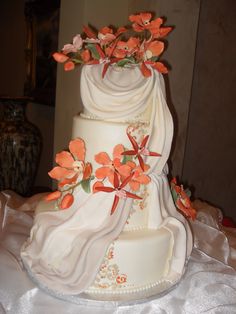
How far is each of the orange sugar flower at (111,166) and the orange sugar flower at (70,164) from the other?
7 cm

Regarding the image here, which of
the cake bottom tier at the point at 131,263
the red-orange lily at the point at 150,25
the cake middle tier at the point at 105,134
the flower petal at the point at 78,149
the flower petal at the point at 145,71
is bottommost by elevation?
the cake bottom tier at the point at 131,263

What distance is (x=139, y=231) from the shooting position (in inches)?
48.3

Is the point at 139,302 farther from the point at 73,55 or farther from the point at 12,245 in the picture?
the point at 73,55

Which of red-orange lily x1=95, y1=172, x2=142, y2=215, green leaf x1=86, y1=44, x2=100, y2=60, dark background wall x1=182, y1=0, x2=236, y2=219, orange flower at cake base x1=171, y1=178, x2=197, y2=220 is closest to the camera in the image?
red-orange lily x1=95, y1=172, x2=142, y2=215

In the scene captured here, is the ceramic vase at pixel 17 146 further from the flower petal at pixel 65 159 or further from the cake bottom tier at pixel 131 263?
the cake bottom tier at pixel 131 263

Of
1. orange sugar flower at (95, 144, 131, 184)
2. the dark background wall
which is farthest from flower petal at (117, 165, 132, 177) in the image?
the dark background wall

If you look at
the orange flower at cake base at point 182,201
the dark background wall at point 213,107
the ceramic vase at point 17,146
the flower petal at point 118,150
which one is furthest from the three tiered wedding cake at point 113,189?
the dark background wall at point 213,107

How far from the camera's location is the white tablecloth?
1108mm

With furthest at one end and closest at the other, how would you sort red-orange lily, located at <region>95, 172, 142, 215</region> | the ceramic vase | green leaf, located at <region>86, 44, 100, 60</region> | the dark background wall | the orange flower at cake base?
the dark background wall → the ceramic vase → the orange flower at cake base → green leaf, located at <region>86, 44, 100, 60</region> → red-orange lily, located at <region>95, 172, 142, 215</region>

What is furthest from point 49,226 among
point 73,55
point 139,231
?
point 73,55

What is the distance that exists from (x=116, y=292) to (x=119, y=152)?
1.48 feet

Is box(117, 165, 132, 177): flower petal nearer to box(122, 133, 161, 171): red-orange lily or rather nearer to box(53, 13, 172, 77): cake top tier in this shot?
box(122, 133, 161, 171): red-orange lily

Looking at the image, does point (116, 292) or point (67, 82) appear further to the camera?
point (67, 82)

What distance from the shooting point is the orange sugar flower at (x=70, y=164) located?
1156 mm
